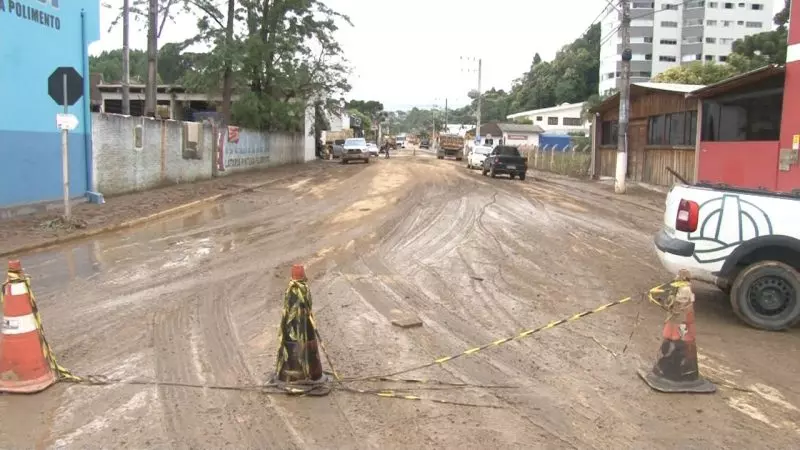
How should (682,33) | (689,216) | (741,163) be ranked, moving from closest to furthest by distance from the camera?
(689,216) < (741,163) < (682,33)

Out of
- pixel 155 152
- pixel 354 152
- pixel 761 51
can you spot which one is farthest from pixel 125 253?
pixel 761 51

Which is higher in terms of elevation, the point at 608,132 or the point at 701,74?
the point at 701,74

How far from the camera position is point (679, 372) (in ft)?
16.2

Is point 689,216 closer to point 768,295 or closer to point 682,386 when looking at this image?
point 768,295

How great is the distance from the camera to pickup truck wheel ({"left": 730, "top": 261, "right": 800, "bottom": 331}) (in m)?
6.50

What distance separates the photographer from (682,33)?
95.8 metres

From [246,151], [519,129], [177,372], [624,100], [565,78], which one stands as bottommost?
[177,372]

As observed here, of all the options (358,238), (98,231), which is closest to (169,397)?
(358,238)

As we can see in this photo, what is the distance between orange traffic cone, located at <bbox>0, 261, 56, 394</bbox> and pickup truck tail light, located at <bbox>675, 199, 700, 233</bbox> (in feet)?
19.5

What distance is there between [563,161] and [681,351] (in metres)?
37.2

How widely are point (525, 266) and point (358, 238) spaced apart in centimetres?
352

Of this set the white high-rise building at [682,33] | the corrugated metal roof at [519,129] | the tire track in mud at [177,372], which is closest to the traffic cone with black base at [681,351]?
the tire track in mud at [177,372]

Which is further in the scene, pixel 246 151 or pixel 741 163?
pixel 246 151

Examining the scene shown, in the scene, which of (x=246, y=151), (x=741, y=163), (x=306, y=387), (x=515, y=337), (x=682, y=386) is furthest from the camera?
(x=246, y=151)
